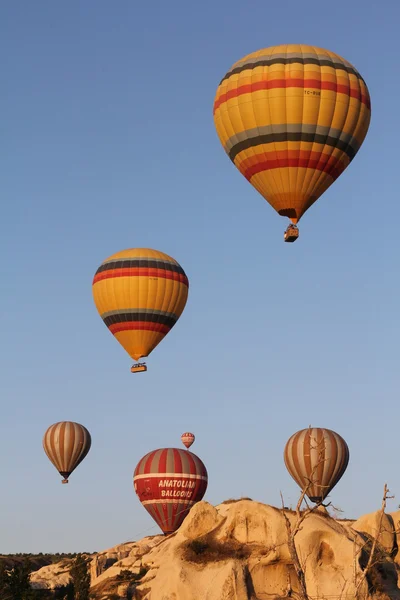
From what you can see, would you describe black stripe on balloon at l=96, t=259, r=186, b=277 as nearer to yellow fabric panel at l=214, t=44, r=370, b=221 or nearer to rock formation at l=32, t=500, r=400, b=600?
yellow fabric panel at l=214, t=44, r=370, b=221

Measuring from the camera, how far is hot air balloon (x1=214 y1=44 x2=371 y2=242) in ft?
178

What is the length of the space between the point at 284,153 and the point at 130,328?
27370 millimetres

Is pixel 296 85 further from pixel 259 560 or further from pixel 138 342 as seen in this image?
pixel 138 342

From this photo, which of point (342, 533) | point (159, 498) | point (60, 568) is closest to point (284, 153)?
point (342, 533)

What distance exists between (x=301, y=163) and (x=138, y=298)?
2622 centimetres

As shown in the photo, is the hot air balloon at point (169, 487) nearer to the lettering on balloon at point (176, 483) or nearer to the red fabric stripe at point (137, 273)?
the lettering on balloon at point (176, 483)

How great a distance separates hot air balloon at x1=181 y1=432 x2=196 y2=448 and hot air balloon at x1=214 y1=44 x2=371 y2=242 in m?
78.5

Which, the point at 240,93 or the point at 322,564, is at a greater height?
the point at 240,93

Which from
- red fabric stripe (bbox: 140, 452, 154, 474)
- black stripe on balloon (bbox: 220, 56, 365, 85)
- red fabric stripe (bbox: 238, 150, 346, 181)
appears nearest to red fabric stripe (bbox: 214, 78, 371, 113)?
black stripe on balloon (bbox: 220, 56, 365, 85)

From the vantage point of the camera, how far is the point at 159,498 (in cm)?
8500

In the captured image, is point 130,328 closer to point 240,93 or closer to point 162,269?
point 162,269

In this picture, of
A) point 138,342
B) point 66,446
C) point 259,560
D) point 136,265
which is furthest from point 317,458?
point 66,446

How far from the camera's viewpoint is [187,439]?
131 metres

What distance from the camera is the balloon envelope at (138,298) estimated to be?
255ft
